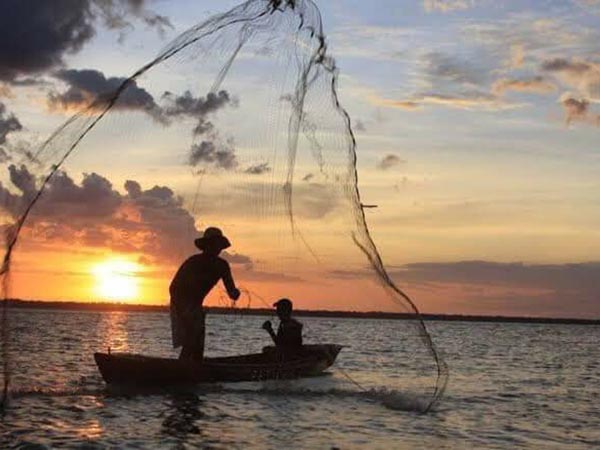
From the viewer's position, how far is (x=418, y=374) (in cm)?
3155

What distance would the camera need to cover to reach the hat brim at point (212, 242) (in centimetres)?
1850

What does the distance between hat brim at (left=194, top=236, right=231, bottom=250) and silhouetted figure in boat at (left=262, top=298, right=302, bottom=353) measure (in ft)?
13.7

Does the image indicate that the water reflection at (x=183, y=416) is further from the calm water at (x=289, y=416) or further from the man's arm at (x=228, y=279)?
the man's arm at (x=228, y=279)

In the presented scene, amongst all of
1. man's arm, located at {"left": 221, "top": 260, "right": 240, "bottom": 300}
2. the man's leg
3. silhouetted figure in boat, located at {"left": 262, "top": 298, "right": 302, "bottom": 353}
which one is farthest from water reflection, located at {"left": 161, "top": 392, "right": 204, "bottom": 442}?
silhouetted figure in boat, located at {"left": 262, "top": 298, "right": 302, "bottom": 353}

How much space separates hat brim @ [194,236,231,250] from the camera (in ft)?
60.7

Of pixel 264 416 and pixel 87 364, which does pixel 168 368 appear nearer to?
pixel 264 416

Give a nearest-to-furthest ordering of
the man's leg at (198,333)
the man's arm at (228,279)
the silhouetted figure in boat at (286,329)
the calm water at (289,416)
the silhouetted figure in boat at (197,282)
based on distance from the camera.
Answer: the calm water at (289,416) < the man's arm at (228,279) < the silhouetted figure in boat at (197,282) < the man's leg at (198,333) < the silhouetted figure in boat at (286,329)

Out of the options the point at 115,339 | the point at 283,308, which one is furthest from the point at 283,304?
the point at 115,339

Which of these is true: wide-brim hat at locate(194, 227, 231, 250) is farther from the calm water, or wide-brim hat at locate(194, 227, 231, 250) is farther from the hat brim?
the calm water

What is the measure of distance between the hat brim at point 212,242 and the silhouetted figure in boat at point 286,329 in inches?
164

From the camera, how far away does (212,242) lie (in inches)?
728

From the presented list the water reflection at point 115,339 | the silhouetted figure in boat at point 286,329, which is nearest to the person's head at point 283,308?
the silhouetted figure in boat at point 286,329

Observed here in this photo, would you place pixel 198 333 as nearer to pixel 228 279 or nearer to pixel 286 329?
pixel 228 279

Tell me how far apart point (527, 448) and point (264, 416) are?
5.18 meters
